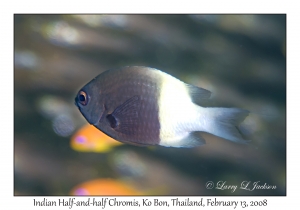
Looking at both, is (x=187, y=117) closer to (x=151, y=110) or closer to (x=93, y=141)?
(x=151, y=110)

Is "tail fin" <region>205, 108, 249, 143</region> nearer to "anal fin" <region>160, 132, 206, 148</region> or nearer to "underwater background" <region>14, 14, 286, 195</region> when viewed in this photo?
"anal fin" <region>160, 132, 206, 148</region>

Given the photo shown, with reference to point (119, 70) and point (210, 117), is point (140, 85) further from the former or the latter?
point (210, 117)

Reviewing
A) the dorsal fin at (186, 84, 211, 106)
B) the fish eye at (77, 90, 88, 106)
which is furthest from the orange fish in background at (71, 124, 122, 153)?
the dorsal fin at (186, 84, 211, 106)

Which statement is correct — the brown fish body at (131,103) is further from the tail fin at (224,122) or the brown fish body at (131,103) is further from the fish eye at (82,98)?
the tail fin at (224,122)
